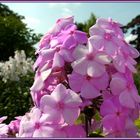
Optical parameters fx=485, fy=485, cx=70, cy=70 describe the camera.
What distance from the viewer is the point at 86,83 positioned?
1190mm

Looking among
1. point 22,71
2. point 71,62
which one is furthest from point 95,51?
point 22,71

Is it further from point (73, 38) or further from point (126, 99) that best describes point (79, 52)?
point (126, 99)

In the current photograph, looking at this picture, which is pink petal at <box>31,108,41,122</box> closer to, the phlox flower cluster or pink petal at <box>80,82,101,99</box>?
the phlox flower cluster

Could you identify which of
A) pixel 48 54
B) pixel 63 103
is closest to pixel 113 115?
pixel 63 103

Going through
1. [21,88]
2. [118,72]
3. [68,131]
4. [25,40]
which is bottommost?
[25,40]

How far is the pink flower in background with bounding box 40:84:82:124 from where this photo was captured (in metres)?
1.16

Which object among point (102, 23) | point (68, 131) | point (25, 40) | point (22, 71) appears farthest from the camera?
point (25, 40)

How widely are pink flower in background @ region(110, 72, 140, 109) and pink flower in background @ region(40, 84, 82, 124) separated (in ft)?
0.34

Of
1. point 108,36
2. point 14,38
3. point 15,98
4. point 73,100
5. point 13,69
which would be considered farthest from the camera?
point 14,38

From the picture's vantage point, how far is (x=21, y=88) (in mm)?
7281

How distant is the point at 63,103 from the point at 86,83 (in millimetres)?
76

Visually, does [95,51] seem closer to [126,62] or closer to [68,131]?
[126,62]

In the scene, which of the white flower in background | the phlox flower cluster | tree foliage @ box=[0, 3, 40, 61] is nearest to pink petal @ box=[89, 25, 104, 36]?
the phlox flower cluster

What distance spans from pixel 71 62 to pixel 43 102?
13 cm
